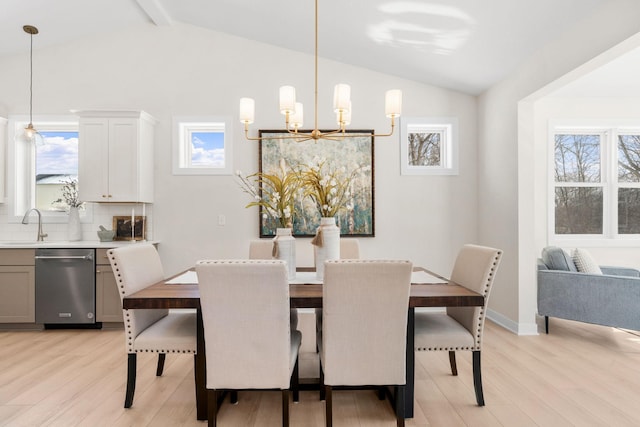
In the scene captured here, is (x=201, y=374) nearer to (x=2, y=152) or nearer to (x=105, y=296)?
(x=105, y=296)

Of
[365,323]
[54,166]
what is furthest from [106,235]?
[365,323]

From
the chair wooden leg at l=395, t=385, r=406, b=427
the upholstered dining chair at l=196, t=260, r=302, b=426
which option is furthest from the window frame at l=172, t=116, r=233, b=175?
the chair wooden leg at l=395, t=385, r=406, b=427

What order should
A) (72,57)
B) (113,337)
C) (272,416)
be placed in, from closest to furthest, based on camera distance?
(272,416), (113,337), (72,57)

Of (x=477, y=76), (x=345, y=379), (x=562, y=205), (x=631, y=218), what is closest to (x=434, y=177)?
(x=477, y=76)

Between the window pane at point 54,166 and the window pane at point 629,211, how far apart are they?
21.4ft

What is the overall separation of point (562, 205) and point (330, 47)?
3.38 m

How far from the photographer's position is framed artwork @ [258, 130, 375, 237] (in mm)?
4453

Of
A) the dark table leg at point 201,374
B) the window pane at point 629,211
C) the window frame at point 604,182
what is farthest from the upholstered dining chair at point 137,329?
the window pane at point 629,211

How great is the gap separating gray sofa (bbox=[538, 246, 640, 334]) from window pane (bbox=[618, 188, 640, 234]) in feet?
4.93

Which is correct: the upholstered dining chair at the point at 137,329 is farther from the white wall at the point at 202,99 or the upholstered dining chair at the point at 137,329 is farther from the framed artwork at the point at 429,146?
the framed artwork at the point at 429,146

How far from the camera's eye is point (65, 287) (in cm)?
393

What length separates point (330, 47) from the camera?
4.20 m

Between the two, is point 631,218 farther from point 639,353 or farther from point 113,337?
point 113,337

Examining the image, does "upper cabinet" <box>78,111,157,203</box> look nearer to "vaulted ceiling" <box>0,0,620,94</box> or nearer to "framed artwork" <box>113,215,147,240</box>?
"framed artwork" <box>113,215,147,240</box>
